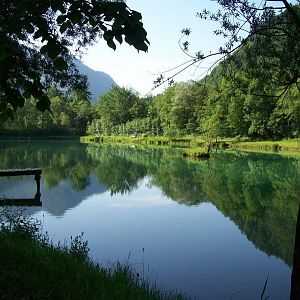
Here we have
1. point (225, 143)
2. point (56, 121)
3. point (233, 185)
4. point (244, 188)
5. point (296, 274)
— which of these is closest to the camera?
point (296, 274)

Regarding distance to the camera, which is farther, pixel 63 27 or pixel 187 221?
pixel 187 221

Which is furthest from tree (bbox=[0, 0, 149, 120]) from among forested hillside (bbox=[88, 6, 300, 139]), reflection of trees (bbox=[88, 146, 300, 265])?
reflection of trees (bbox=[88, 146, 300, 265])

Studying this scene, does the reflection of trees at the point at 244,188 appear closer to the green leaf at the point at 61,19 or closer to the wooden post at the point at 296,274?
the wooden post at the point at 296,274

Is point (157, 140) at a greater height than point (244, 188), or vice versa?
point (157, 140)

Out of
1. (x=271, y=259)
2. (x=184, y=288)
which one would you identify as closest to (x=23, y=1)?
(x=184, y=288)

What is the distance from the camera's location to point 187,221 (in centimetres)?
1680

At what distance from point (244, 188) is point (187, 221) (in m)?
9.36

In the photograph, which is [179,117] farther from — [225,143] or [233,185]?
[233,185]

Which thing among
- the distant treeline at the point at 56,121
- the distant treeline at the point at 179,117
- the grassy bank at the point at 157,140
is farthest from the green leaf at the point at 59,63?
the distant treeline at the point at 56,121

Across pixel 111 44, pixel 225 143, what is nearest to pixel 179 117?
pixel 225 143

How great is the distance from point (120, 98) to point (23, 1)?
108 m

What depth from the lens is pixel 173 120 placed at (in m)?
78.8

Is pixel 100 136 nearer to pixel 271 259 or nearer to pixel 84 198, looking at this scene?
pixel 84 198

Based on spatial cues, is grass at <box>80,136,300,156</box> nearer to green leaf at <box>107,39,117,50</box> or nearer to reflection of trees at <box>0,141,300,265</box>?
reflection of trees at <box>0,141,300,265</box>
